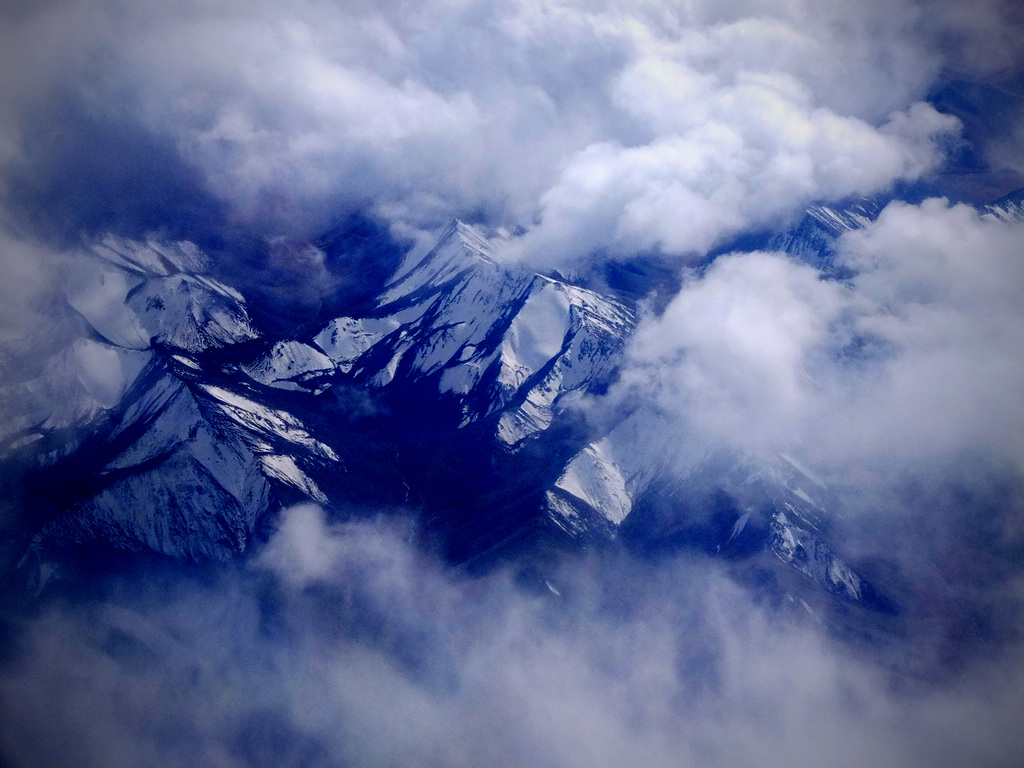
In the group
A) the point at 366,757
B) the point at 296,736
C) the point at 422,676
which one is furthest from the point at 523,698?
the point at 296,736

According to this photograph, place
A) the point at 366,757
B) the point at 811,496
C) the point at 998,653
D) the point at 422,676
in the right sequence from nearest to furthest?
the point at 366,757
the point at 422,676
the point at 998,653
the point at 811,496

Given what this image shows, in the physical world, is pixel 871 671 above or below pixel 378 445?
above

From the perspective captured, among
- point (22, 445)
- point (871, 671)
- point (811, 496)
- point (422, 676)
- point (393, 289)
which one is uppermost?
point (811, 496)

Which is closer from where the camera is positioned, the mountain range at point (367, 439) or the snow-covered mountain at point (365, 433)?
the mountain range at point (367, 439)

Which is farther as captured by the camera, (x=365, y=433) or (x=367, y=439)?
(x=365, y=433)

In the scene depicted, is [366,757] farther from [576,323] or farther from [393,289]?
[393,289]

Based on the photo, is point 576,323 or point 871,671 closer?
point 871,671

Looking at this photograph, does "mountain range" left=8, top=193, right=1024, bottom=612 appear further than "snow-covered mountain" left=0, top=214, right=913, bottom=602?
No

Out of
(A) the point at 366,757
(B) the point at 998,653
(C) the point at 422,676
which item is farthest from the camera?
(B) the point at 998,653
